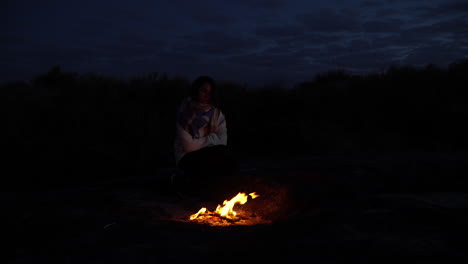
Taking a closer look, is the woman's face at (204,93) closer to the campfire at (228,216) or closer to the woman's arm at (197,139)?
the woman's arm at (197,139)

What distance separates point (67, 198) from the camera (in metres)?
4.97

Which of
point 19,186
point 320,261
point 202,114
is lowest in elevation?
point 19,186

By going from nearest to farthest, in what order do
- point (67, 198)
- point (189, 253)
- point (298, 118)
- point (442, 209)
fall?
point (189, 253) < point (442, 209) < point (67, 198) < point (298, 118)

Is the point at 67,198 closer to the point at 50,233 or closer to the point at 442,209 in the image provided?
the point at 50,233

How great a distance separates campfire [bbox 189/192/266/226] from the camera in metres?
4.03

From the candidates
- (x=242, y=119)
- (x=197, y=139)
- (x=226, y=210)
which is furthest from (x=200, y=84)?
(x=242, y=119)

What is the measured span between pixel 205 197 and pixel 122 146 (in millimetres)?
4686

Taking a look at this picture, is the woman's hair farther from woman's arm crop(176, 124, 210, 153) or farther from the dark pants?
the dark pants

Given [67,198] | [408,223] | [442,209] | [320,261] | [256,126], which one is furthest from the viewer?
[256,126]

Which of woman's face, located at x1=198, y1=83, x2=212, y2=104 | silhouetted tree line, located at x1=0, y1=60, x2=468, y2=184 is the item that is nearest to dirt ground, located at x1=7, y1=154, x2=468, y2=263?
woman's face, located at x1=198, y1=83, x2=212, y2=104

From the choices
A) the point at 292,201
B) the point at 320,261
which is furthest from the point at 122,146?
the point at 320,261

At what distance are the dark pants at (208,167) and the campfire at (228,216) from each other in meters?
0.59

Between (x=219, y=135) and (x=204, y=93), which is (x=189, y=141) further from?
(x=204, y=93)

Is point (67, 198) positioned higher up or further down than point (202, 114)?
further down
